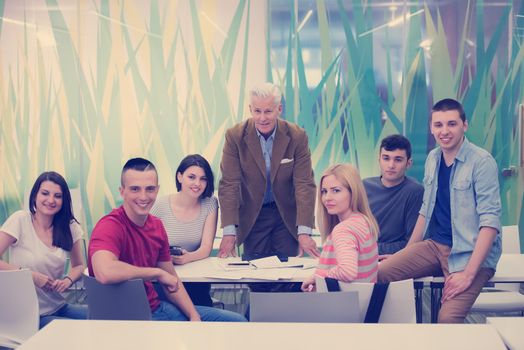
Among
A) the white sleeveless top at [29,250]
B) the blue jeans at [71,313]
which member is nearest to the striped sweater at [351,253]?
the blue jeans at [71,313]

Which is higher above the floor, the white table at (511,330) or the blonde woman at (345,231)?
the blonde woman at (345,231)

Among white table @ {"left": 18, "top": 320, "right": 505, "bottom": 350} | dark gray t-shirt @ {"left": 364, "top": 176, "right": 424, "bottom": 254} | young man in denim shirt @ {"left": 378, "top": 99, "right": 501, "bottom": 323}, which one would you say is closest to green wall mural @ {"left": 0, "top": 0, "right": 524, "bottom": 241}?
dark gray t-shirt @ {"left": 364, "top": 176, "right": 424, "bottom": 254}

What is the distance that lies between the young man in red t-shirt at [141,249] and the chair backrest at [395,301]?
33.3 inches

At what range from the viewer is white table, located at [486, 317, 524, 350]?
198cm

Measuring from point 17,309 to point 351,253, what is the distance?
4.58ft

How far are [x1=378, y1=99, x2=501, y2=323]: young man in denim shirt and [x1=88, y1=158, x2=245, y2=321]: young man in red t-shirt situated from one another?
0.98 m

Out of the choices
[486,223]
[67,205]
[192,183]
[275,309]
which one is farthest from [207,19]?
[275,309]

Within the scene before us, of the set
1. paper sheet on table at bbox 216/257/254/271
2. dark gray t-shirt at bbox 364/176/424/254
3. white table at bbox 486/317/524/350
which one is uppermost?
dark gray t-shirt at bbox 364/176/424/254

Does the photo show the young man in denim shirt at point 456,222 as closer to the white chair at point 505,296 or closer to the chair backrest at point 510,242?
the white chair at point 505,296

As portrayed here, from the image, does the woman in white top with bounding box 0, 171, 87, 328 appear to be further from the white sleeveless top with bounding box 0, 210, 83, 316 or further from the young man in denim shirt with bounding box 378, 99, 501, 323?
the young man in denim shirt with bounding box 378, 99, 501, 323

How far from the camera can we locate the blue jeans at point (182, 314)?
9.61 feet

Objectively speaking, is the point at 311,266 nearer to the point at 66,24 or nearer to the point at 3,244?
the point at 3,244

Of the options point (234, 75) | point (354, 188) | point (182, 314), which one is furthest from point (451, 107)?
point (234, 75)

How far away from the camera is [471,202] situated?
10.7 feet
